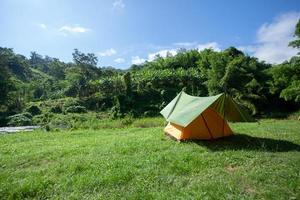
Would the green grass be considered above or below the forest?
below

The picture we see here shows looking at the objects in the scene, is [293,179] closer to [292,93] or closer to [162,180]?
[162,180]

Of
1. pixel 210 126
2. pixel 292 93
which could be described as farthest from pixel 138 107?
pixel 210 126

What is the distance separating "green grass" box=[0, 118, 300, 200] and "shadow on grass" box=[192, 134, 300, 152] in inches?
1.3

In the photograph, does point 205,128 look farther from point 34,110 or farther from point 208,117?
point 34,110

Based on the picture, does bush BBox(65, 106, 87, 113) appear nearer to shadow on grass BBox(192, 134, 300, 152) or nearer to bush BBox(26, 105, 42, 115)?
bush BBox(26, 105, 42, 115)

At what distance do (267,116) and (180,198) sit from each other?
74.9ft

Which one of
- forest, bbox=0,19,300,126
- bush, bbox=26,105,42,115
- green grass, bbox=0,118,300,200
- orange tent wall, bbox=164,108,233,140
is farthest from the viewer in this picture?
bush, bbox=26,105,42,115

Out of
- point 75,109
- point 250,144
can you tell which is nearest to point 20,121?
point 75,109

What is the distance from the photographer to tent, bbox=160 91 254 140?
11750 mm

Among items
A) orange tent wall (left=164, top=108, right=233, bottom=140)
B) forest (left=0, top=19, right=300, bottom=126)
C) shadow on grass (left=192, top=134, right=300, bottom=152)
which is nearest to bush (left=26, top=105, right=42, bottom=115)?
forest (left=0, top=19, right=300, bottom=126)

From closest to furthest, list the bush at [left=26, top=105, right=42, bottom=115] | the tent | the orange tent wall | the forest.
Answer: the tent → the orange tent wall → the forest → the bush at [left=26, top=105, right=42, bottom=115]

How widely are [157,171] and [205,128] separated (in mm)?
5303

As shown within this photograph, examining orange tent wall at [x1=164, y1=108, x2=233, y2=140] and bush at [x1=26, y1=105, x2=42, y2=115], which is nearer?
orange tent wall at [x1=164, y1=108, x2=233, y2=140]

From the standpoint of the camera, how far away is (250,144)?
37.1ft
